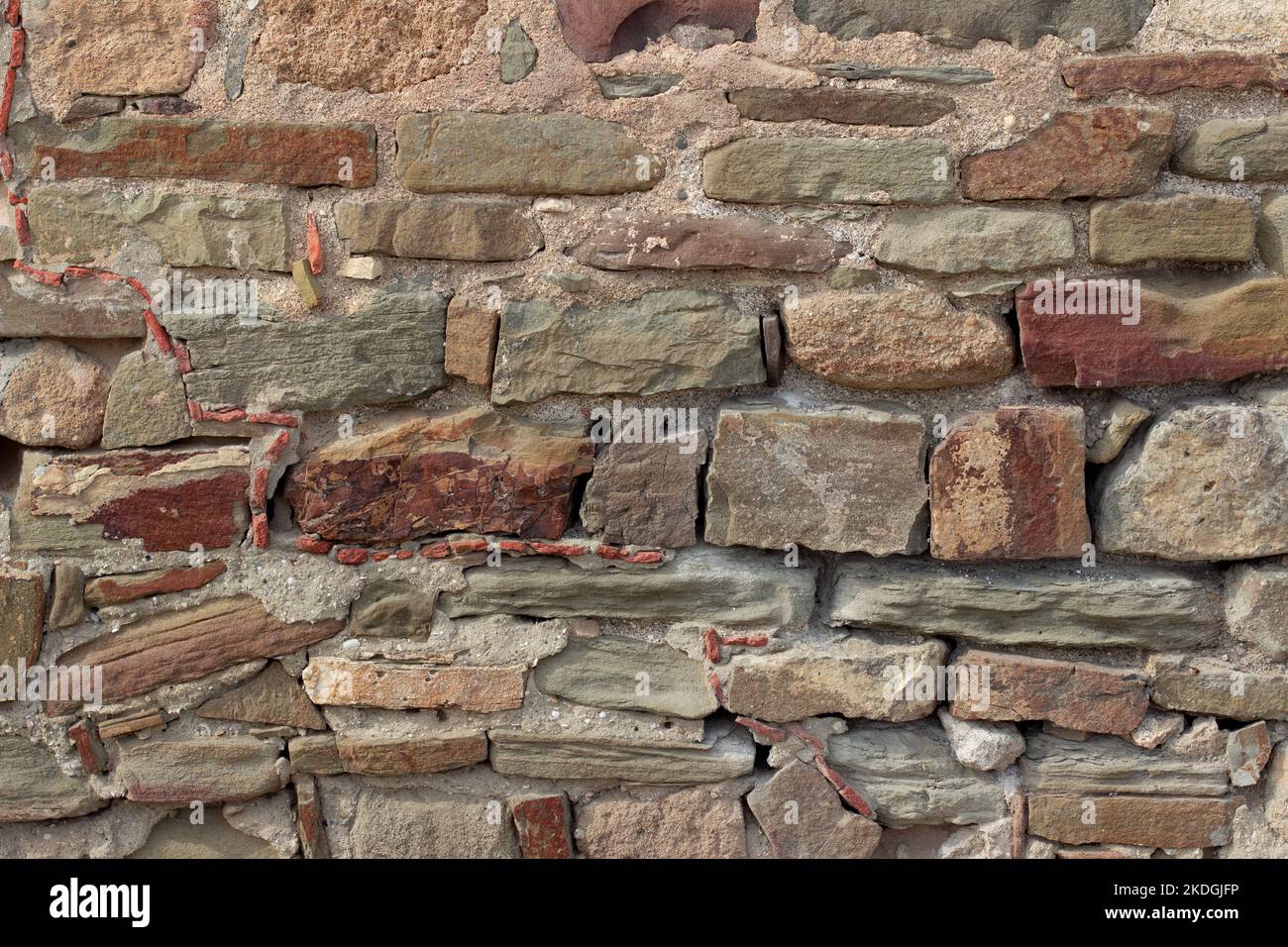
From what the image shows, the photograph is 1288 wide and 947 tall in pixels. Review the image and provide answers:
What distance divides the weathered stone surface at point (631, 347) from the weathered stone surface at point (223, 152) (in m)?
0.39

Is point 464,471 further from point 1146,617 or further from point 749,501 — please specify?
point 1146,617

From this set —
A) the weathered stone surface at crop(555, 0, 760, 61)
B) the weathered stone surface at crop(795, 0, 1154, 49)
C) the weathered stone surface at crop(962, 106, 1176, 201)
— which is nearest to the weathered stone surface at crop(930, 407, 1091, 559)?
the weathered stone surface at crop(962, 106, 1176, 201)

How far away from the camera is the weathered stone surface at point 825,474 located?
1.79 meters

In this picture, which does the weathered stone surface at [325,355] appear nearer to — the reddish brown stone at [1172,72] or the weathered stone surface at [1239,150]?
the reddish brown stone at [1172,72]

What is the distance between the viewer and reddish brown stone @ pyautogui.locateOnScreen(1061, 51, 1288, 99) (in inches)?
67.3

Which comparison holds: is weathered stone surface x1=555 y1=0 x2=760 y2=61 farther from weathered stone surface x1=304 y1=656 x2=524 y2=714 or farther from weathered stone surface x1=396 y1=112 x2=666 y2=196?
weathered stone surface x1=304 y1=656 x2=524 y2=714

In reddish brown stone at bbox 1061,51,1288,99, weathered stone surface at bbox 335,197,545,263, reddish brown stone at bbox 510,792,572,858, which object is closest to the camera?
reddish brown stone at bbox 1061,51,1288,99

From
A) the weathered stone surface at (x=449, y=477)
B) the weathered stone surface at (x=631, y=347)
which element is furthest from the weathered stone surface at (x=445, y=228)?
the weathered stone surface at (x=449, y=477)

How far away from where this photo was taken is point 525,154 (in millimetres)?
1792

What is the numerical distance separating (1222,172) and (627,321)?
104 centimetres

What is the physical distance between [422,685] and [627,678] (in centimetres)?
38

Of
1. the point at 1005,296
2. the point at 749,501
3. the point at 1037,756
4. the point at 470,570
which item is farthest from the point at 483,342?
the point at 1037,756

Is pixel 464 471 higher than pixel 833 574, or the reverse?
pixel 464 471

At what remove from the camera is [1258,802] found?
6.08 ft
